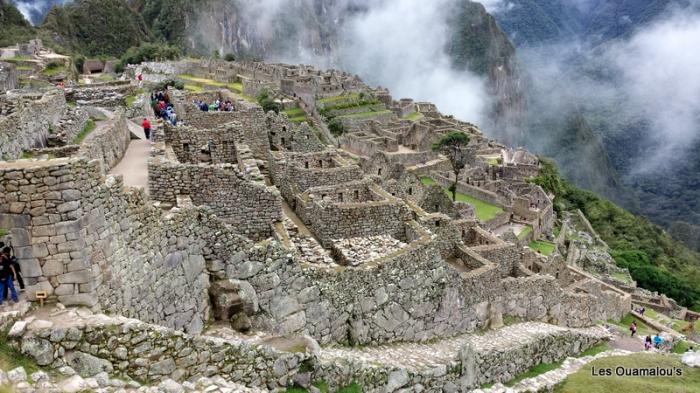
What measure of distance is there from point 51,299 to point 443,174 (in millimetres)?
42428

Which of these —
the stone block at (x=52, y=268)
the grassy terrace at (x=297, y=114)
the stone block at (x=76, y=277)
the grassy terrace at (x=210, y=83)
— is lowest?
the stone block at (x=76, y=277)

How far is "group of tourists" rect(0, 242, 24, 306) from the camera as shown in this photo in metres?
6.68

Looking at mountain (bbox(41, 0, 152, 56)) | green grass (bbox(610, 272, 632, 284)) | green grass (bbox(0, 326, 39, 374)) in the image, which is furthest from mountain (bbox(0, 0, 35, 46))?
green grass (bbox(0, 326, 39, 374))

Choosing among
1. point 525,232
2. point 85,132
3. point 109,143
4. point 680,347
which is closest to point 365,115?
point 525,232

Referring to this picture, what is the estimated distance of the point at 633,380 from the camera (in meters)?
13.6

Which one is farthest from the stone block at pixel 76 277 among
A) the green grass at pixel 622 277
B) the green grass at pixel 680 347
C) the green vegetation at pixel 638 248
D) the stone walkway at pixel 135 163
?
the green vegetation at pixel 638 248

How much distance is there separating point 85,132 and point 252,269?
7.95m

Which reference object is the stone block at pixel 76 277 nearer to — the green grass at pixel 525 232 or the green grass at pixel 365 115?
the green grass at pixel 525 232

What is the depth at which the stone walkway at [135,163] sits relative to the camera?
12328 millimetres

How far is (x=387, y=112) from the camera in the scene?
243 feet

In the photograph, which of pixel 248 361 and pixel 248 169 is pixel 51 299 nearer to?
pixel 248 361

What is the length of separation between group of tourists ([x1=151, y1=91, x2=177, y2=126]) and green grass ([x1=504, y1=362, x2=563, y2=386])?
35.7 feet

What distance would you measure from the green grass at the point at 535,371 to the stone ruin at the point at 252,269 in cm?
15

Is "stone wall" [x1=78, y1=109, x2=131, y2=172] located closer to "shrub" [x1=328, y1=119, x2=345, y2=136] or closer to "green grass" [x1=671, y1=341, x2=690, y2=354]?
"green grass" [x1=671, y1=341, x2=690, y2=354]
